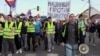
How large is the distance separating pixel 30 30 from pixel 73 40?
8.77 metres

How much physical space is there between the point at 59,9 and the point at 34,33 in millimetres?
3540

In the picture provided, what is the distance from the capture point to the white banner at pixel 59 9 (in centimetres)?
1727

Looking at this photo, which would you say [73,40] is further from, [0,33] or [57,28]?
[57,28]

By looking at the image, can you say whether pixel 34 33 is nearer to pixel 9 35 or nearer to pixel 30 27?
pixel 30 27

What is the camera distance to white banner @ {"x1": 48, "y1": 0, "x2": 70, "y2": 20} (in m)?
17.3

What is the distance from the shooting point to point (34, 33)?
20609mm

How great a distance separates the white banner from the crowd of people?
0.65 meters

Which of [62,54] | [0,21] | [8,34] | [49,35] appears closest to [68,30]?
[8,34]

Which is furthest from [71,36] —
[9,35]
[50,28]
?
[50,28]

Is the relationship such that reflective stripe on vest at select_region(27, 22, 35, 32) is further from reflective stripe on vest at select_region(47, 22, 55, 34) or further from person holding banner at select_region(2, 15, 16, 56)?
person holding banner at select_region(2, 15, 16, 56)

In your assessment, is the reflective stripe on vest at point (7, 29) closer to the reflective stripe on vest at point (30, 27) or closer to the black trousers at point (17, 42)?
the black trousers at point (17, 42)

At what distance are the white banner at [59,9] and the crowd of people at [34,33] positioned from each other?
0.65 meters

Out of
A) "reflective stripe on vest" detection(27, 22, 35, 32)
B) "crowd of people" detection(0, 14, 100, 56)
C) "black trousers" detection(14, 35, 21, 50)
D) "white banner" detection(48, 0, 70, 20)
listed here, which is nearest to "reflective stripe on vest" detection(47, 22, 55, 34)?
"crowd of people" detection(0, 14, 100, 56)

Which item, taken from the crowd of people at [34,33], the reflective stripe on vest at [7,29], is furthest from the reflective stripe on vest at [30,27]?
the reflective stripe on vest at [7,29]
